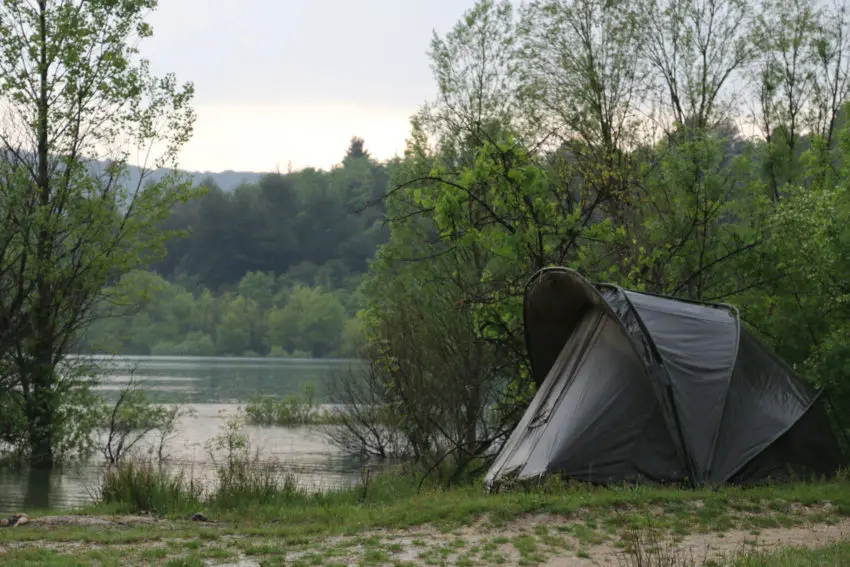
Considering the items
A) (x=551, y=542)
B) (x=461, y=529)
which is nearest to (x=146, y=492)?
(x=461, y=529)

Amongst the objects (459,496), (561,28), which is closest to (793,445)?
(459,496)

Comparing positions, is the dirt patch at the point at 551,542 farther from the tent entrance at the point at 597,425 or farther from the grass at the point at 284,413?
the grass at the point at 284,413

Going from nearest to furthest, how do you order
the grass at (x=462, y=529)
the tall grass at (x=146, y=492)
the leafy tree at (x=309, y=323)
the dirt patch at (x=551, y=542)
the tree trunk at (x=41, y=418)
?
the dirt patch at (x=551, y=542), the grass at (x=462, y=529), the tall grass at (x=146, y=492), the tree trunk at (x=41, y=418), the leafy tree at (x=309, y=323)

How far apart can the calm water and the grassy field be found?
16.2ft

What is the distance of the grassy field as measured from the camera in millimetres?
9852

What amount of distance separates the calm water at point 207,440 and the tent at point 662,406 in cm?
546

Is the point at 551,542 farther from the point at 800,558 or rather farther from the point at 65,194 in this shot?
the point at 65,194

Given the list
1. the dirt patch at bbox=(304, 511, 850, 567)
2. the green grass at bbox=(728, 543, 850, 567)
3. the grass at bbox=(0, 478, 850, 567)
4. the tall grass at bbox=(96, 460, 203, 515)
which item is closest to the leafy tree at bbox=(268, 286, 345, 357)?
the tall grass at bbox=(96, 460, 203, 515)

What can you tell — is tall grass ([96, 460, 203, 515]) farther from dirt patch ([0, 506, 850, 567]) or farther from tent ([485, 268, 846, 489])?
tent ([485, 268, 846, 489])

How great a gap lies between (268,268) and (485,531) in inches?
4609

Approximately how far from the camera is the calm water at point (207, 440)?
21016 mm

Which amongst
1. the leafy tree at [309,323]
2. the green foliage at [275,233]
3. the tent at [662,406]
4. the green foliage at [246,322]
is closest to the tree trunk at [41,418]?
the tent at [662,406]

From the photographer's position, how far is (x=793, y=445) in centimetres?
1459

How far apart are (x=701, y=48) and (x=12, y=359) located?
19944mm
